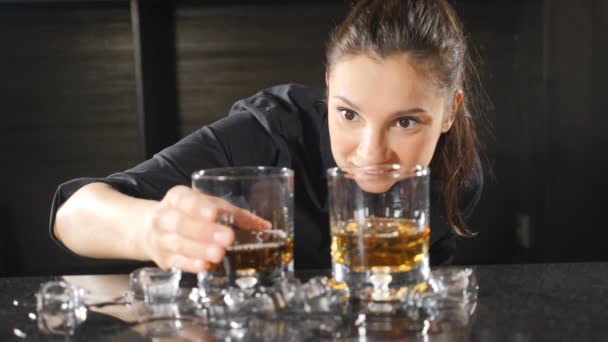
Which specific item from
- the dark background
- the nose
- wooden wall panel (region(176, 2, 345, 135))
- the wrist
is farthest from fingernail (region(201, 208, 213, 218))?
wooden wall panel (region(176, 2, 345, 135))

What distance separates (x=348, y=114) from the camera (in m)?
1.27

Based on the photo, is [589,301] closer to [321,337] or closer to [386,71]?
[321,337]

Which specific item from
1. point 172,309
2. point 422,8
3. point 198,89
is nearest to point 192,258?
point 172,309

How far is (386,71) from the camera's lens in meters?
1.25

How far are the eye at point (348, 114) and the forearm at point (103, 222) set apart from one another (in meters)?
0.41

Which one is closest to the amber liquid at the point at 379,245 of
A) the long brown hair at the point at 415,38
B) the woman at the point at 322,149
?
the woman at the point at 322,149

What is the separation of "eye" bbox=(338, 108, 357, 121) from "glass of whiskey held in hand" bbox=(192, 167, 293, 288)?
1.52 feet

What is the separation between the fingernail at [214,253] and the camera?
0.79m

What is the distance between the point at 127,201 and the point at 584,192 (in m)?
2.17

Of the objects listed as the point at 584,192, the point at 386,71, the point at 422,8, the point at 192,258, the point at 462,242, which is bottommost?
the point at 462,242

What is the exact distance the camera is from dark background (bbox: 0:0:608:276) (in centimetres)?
273

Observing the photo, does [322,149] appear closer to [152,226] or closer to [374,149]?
[374,149]

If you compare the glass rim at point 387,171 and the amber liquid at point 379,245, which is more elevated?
the glass rim at point 387,171

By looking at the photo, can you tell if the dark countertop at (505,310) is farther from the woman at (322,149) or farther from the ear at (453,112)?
the ear at (453,112)
